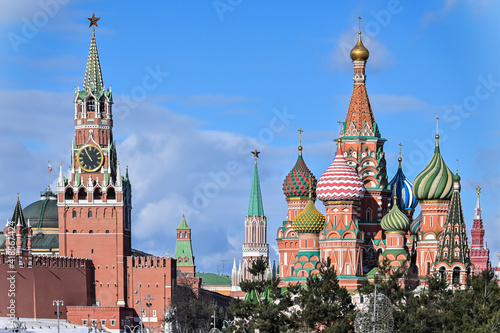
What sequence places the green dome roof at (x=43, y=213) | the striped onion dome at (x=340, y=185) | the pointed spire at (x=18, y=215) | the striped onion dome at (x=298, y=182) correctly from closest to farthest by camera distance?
the striped onion dome at (x=340, y=185) < the striped onion dome at (x=298, y=182) < the pointed spire at (x=18, y=215) < the green dome roof at (x=43, y=213)

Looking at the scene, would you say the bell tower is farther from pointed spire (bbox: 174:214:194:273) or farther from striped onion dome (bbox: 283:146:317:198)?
pointed spire (bbox: 174:214:194:273)

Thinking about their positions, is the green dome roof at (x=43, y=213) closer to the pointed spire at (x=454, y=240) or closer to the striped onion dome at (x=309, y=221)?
the striped onion dome at (x=309, y=221)

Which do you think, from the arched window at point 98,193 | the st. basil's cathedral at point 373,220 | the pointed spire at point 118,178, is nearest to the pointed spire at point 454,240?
the st. basil's cathedral at point 373,220

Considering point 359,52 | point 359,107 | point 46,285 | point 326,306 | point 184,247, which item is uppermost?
point 359,52

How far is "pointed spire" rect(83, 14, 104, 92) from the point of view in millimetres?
127375

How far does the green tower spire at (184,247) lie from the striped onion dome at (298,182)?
152 ft

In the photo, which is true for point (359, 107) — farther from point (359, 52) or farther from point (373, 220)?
point (373, 220)

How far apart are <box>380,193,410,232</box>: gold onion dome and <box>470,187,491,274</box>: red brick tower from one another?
5.92 meters

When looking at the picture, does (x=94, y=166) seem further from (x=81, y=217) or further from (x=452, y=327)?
(x=452, y=327)

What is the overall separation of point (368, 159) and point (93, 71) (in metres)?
29.0

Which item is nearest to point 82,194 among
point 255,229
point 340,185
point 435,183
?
point 340,185

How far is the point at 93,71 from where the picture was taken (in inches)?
5039

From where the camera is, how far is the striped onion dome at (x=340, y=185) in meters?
107

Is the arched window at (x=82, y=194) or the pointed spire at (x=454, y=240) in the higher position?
the arched window at (x=82, y=194)
